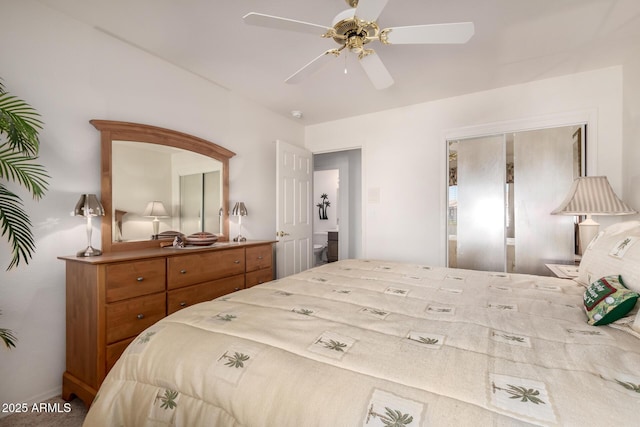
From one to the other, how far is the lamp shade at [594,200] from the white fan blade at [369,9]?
6.98 ft

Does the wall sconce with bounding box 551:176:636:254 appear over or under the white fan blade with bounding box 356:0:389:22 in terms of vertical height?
under

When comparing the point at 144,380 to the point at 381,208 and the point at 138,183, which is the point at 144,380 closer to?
the point at 138,183

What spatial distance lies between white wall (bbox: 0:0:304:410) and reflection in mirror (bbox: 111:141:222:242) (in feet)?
0.56

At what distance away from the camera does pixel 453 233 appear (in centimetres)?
340

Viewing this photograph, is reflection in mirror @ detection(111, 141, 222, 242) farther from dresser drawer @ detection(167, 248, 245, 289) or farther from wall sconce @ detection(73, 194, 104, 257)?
dresser drawer @ detection(167, 248, 245, 289)

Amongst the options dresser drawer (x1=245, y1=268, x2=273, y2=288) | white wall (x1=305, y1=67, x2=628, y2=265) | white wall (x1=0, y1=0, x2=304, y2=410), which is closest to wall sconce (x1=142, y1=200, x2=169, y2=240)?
white wall (x1=0, y1=0, x2=304, y2=410)

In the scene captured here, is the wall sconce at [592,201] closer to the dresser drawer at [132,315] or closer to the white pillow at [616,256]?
the white pillow at [616,256]

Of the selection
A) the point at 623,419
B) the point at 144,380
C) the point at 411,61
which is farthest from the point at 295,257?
the point at 623,419

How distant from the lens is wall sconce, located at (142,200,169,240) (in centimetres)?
242

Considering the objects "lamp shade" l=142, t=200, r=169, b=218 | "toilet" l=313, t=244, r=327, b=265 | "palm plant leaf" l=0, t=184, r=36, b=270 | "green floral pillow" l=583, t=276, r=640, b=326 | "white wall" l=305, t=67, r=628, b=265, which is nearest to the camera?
"green floral pillow" l=583, t=276, r=640, b=326

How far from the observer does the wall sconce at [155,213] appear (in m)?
2.42

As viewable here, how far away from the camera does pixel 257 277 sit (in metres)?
2.89

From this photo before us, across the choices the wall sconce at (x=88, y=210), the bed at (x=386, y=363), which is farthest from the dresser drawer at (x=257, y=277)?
the bed at (x=386, y=363)

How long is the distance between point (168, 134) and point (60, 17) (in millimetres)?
975
